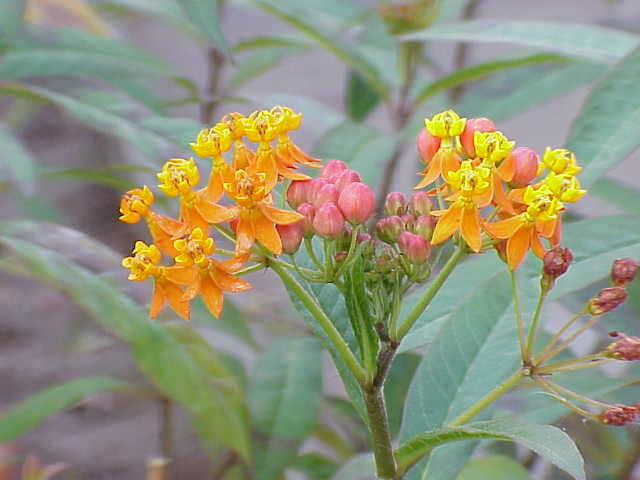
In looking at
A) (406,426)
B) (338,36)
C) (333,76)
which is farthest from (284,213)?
(333,76)

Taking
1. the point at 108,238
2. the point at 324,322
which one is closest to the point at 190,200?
the point at 324,322

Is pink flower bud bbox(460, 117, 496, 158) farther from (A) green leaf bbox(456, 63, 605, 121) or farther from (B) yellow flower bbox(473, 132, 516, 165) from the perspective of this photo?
(A) green leaf bbox(456, 63, 605, 121)

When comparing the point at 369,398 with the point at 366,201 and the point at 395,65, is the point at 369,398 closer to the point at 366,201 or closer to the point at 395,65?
the point at 366,201

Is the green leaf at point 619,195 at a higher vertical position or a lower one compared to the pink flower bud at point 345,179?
lower

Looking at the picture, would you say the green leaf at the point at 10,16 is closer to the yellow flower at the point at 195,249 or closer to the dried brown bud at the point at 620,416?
the yellow flower at the point at 195,249

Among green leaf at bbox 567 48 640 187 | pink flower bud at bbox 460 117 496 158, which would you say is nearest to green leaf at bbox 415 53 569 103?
green leaf at bbox 567 48 640 187

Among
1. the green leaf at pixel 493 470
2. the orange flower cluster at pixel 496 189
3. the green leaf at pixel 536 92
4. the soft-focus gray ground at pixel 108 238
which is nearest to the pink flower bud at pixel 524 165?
the orange flower cluster at pixel 496 189
